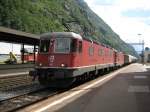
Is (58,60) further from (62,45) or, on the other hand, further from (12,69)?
(12,69)

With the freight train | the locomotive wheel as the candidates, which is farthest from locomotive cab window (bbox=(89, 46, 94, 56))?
the locomotive wheel

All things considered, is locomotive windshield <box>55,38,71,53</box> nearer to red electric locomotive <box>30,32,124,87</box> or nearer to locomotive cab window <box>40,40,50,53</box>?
red electric locomotive <box>30,32,124,87</box>

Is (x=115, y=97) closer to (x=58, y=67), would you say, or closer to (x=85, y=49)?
(x=58, y=67)

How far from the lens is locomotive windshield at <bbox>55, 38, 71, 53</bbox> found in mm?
22281

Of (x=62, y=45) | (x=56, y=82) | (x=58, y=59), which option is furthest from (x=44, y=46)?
(x=56, y=82)

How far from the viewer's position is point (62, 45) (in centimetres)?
2245

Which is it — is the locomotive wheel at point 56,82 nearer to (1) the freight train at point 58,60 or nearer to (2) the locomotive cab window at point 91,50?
(1) the freight train at point 58,60

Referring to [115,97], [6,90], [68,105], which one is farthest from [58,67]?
[68,105]

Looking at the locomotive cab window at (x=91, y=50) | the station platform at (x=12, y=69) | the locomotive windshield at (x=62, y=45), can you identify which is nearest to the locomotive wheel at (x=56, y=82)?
the locomotive windshield at (x=62, y=45)

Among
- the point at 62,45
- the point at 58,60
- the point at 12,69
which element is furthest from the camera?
the point at 12,69

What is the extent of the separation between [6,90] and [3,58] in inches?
1199

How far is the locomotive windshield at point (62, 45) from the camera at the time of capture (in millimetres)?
22281

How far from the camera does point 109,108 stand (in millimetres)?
14594

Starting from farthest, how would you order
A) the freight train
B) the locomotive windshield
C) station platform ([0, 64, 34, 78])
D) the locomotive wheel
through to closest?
1. station platform ([0, 64, 34, 78])
2. the locomotive windshield
3. the locomotive wheel
4. the freight train
